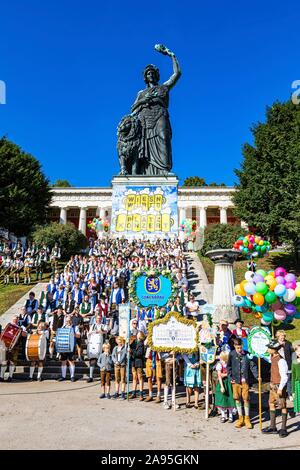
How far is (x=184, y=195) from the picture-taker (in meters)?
68.8

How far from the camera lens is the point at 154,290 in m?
13.0

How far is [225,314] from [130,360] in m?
5.69

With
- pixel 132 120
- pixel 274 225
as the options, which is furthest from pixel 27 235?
pixel 274 225

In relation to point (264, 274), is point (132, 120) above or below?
above

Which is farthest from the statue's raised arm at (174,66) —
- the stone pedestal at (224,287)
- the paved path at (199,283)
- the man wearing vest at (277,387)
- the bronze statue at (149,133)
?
the man wearing vest at (277,387)

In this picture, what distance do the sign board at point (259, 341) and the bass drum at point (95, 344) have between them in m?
4.16

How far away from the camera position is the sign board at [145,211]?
106 ft

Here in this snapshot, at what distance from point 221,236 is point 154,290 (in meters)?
19.6

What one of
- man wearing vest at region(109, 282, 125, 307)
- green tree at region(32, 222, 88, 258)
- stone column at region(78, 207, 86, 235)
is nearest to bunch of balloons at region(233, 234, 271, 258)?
man wearing vest at region(109, 282, 125, 307)

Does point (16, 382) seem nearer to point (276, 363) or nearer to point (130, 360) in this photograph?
point (130, 360)

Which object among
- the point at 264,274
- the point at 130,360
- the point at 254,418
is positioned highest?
the point at 264,274

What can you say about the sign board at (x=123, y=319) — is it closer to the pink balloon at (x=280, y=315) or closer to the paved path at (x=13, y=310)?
the pink balloon at (x=280, y=315)

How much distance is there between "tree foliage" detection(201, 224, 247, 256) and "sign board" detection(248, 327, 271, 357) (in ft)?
74.0

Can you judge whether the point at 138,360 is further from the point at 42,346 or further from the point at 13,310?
the point at 13,310
